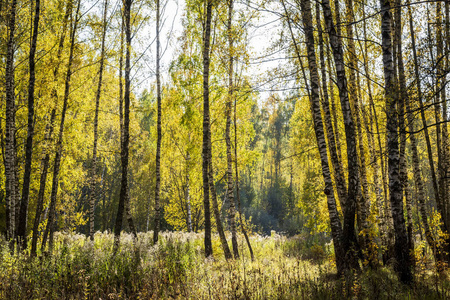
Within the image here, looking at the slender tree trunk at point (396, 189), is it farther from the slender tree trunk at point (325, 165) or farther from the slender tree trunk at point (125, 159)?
the slender tree trunk at point (125, 159)

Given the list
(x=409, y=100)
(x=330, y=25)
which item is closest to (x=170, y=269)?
(x=409, y=100)

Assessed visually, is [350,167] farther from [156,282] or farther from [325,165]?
[156,282]

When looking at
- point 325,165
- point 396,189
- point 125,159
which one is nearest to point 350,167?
point 325,165

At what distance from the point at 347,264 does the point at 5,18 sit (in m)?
11.6

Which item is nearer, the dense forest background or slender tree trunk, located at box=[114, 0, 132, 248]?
the dense forest background

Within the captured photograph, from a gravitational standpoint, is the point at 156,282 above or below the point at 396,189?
below

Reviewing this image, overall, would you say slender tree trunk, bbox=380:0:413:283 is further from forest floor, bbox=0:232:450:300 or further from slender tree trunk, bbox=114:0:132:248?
slender tree trunk, bbox=114:0:132:248

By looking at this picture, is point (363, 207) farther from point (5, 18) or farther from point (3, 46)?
point (3, 46)

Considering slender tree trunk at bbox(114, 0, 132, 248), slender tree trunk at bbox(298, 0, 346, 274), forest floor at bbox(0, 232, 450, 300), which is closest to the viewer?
forest floor at bbox(0, 232, 450, 300)

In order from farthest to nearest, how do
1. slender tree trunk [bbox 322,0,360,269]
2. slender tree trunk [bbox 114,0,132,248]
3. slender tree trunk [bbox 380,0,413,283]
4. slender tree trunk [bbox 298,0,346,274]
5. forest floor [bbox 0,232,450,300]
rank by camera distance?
slender tree trunk [bbox 114,0,132,248], slender tree trunk [bbox 298,0,346,274], slender tree trunk [bbox 322,0,360,269], slender tree trunk [bbox 380,0,413,283], forest floor [bbox 0,232,450,300]

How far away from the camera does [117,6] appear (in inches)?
420

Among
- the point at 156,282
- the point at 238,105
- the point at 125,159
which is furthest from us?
the point at 238,105

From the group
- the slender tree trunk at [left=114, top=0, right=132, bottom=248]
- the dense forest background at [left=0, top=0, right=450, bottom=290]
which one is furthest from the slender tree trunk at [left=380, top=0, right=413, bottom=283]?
the slender tree trunk at [left=114, top=0, right=132, bottom=248]

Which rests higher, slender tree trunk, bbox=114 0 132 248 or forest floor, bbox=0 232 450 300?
slender tree trunk, bbox=114 0 132 248
